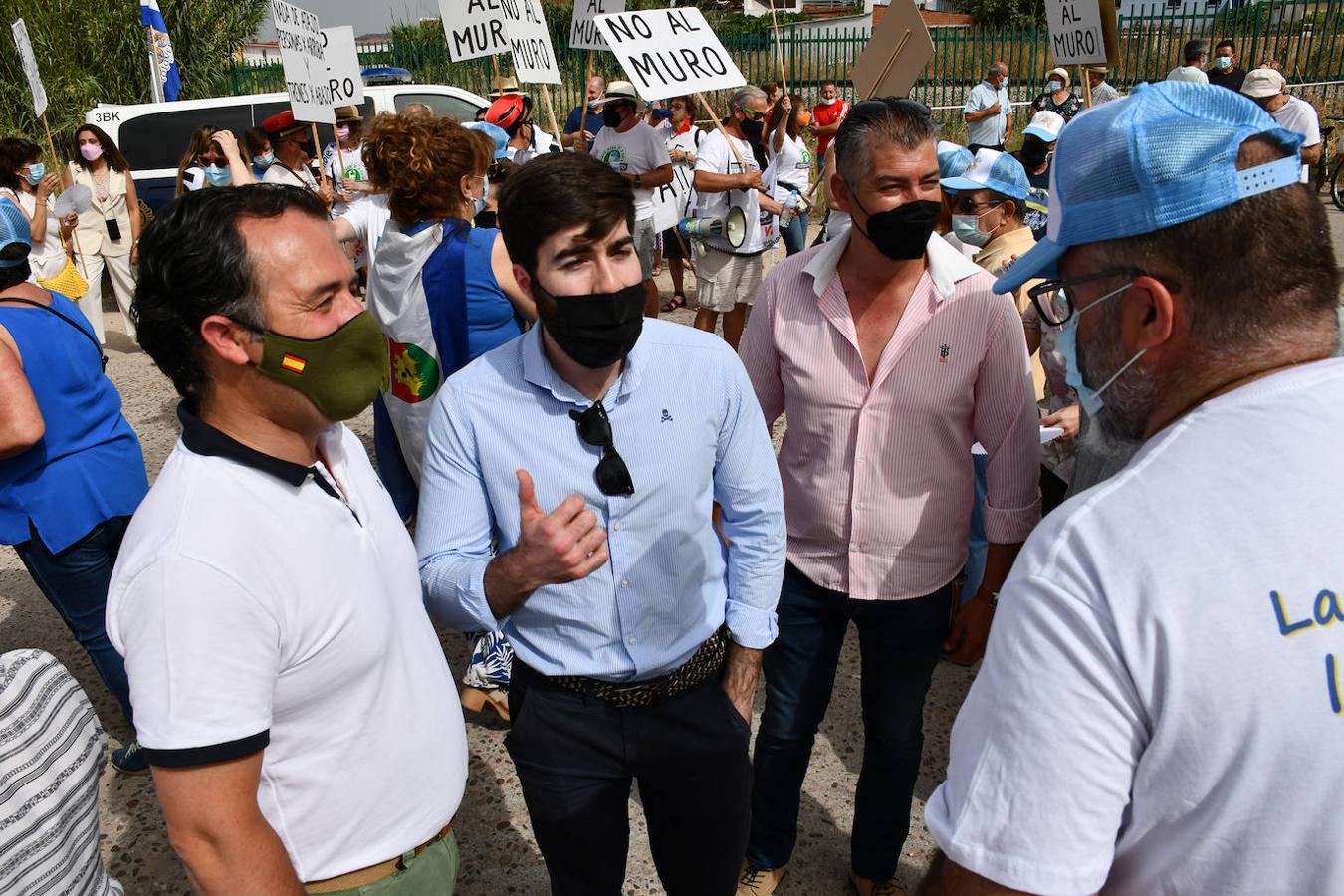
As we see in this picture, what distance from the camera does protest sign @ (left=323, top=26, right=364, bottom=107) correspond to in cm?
675

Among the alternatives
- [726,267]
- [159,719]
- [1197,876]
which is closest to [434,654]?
[159,719]

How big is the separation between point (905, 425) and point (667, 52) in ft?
13.9

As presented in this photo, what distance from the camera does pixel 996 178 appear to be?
162 inches

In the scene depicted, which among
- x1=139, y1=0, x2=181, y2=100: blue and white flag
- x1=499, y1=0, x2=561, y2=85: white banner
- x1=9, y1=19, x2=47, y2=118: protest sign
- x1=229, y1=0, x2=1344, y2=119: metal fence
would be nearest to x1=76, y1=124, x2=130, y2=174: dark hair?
x1=9, y1=19, x2=47, y2=118: protest sign

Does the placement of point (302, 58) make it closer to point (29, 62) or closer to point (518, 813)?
point (29, 62)

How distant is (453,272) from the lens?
3.52 metres

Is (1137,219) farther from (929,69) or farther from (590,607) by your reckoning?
(929,69)

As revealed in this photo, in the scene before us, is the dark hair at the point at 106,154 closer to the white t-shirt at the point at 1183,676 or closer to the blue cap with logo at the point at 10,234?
the blue cap with logo at the point at 10,234

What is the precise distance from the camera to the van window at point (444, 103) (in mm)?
11445

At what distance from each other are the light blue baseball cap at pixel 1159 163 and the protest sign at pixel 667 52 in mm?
4703

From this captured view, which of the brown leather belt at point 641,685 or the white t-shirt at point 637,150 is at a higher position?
the white t-shirt at point 637,150

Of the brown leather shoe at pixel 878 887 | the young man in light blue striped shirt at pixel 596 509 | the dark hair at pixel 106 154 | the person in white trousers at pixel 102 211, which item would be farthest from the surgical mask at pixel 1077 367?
the dark hair at pixel 106 154

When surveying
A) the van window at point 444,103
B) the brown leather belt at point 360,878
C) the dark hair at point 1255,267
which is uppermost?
the van window at point 444,103

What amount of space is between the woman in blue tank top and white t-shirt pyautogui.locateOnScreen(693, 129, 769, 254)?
460cm
